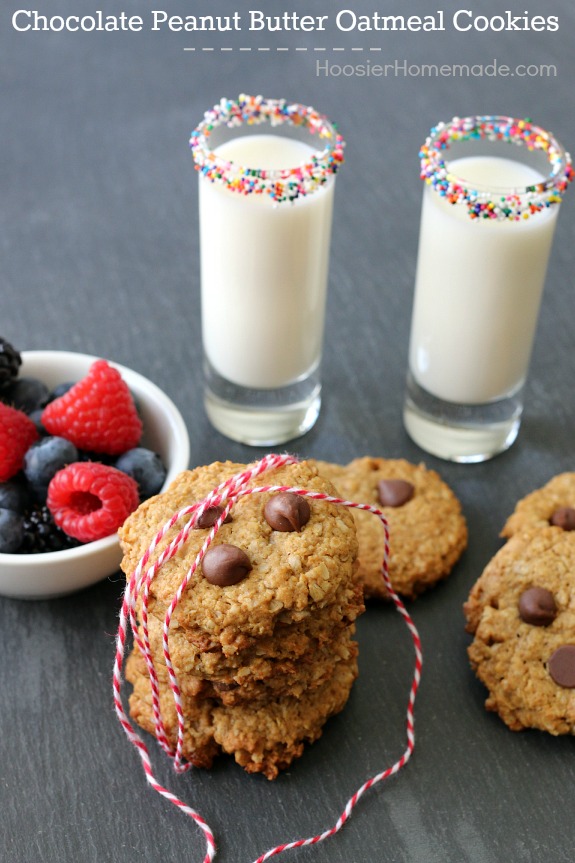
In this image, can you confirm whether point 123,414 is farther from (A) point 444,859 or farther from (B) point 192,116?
(B) point 192,116

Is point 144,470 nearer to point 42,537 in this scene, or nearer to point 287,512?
point 42,537

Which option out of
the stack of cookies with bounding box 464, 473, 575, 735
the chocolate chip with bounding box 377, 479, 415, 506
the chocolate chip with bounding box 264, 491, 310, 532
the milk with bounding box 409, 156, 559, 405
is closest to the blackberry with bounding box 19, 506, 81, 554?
the chocolate chip with bounding box 264, 491, 310, 532

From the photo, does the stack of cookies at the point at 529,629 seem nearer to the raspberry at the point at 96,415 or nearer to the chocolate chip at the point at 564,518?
the chocolate chip at the point at 564,518

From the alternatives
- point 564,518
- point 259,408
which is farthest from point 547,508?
point 259,408

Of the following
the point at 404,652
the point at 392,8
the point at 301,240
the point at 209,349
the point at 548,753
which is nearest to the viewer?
the point at 548,753

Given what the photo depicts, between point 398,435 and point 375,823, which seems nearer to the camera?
point 375,823

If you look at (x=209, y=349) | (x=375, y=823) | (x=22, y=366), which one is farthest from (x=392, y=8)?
(x=375, y=823)

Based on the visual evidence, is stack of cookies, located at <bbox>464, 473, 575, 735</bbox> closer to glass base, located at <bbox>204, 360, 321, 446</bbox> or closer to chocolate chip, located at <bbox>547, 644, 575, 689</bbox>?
chocolate chip, located at <bbox>547, 644, 575, 689</bbox>
